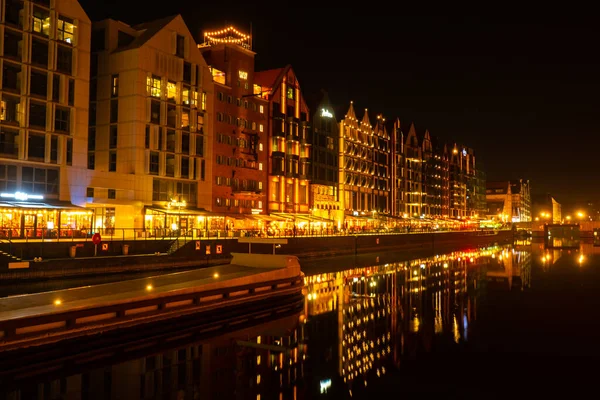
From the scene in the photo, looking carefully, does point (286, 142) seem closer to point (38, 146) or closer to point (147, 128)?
point (147, 128)

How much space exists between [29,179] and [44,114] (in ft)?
24.5

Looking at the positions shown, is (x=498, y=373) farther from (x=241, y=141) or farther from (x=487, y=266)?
(x=241, y=141)

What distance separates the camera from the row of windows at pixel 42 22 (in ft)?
191

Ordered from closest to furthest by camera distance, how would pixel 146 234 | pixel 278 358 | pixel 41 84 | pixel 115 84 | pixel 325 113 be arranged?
pixel 278 358, pixel 41 84, pixel 146 234, pixel 115 84, pixel 325 113

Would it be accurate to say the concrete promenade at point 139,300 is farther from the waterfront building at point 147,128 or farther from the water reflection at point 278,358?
the waterfront building at point 147,128

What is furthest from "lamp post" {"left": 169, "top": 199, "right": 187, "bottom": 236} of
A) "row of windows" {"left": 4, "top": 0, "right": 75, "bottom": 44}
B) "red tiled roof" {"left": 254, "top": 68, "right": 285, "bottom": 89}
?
"red tiled roof" {"left": 254, "top": 68, "right": 285, "bottom": 89}

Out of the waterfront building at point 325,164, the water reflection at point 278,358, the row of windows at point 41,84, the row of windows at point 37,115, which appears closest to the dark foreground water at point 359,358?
the water reflection at point 278,358

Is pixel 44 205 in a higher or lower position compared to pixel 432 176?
lower

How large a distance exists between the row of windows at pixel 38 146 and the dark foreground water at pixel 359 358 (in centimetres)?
3732

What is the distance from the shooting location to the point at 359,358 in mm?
23828

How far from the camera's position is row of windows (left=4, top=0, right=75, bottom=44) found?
58094mm

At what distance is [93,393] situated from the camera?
18.0 meters

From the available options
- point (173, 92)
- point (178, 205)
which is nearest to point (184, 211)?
point (178, 205)

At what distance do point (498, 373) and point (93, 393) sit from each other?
49.0ft
